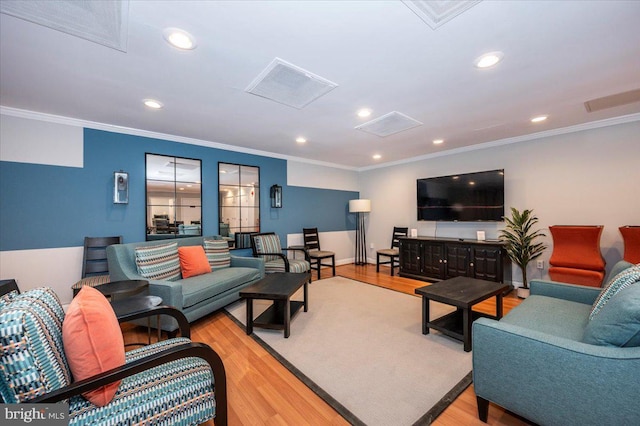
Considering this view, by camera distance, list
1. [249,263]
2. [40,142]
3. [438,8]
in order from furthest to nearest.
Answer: [249,263]
[40,142]
[438,8]

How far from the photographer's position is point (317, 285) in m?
4.45

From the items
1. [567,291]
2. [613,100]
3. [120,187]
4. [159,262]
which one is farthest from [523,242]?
[120,187]

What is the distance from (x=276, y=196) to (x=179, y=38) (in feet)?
11.1

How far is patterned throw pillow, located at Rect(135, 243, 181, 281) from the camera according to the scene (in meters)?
2.82

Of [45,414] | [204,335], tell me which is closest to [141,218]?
[204,335]

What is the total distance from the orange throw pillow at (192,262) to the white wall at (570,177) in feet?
14.1

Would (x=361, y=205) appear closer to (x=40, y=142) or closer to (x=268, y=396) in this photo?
(x=268, y=396)

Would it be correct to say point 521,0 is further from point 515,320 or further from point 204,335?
point 204,335

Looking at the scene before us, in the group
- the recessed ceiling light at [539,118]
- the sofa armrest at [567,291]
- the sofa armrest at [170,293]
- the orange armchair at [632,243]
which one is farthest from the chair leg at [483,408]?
the recessed ceiling light at [539,118]

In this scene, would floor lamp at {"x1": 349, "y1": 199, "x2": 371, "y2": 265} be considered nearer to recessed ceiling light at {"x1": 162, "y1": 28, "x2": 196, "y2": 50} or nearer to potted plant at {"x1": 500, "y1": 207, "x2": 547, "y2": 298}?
potted plant at {"x1": 500, "y1": 207, "x2": 547, "y2": 298}

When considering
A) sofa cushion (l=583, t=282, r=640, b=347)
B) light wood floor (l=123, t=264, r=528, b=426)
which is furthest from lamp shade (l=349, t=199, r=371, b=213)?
sofa cushion (l=583, t=282, r=640, b=347)

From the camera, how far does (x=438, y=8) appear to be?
1.52m

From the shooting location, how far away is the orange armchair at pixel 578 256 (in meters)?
3.16

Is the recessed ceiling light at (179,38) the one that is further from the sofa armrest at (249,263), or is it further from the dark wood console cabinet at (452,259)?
the dark wood console cabinet at (452,259)
